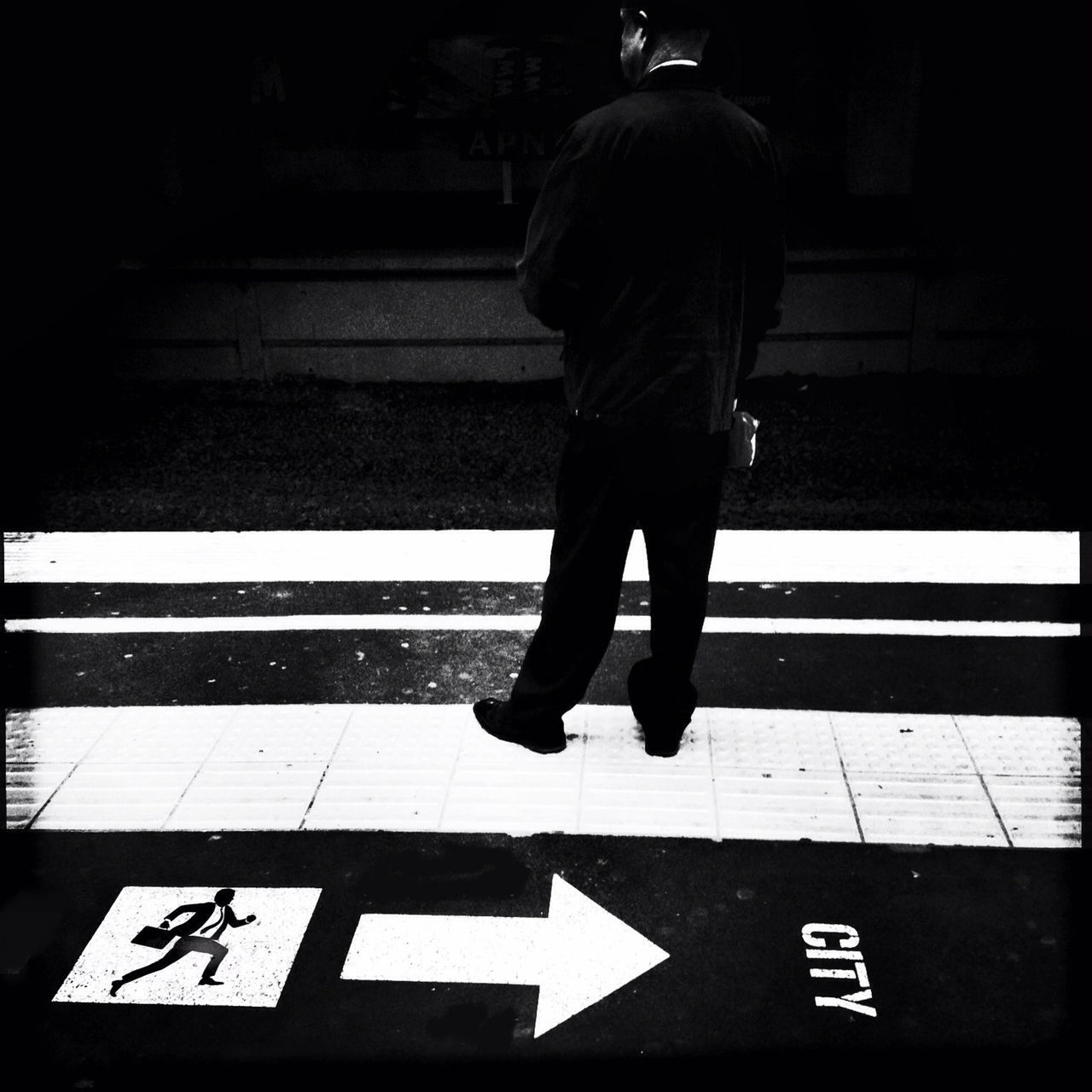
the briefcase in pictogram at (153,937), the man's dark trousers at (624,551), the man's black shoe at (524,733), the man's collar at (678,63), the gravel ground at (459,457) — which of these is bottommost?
the gravel ground at (459,457)

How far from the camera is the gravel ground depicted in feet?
18.1

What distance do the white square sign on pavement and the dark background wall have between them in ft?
18.4

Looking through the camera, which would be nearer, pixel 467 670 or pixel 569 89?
pixel 467 670

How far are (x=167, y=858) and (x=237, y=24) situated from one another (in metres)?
8.97

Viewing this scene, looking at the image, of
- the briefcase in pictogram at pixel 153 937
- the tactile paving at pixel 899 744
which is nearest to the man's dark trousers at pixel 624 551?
the tactile paving at pixel 899 744

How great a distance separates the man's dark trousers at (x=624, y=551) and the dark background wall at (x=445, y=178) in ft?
14.9

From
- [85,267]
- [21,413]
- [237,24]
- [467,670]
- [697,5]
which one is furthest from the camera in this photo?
[237,24]

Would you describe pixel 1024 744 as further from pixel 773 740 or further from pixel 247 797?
pixel 247 797

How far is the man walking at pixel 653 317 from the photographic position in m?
2.66

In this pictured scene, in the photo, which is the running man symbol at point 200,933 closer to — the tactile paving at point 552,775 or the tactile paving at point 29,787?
the tactile paving at point 552,775

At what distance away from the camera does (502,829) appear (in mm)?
2918

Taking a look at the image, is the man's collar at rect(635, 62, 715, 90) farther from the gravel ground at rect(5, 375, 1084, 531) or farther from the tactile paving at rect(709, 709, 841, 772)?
the gravel ground at rect(5, 375, 1084, 531)

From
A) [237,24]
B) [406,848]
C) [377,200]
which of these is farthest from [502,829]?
[237,24]

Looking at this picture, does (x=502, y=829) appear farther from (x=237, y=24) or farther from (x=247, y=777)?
(x=237, y=24)
